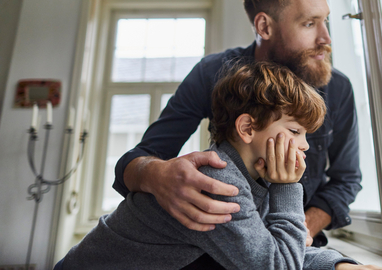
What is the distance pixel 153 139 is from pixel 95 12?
3.76 ft

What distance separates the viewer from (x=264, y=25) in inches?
26.0

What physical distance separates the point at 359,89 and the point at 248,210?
2.91 feet

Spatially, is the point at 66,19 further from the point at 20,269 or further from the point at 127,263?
the point at 127,263

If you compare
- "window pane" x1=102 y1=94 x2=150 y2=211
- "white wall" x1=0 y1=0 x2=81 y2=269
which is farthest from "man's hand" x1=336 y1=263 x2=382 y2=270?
"window pane" x1=102 y1=94 x2=150 y2=211

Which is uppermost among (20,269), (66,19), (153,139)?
(66,19)

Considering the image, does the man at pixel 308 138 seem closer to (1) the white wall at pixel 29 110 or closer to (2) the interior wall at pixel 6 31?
(1) the white wall at pixel 29 110

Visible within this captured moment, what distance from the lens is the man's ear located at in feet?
2.12

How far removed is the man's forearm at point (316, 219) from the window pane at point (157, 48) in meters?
0.75

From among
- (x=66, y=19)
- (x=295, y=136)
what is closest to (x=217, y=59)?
(x=295, y=136)

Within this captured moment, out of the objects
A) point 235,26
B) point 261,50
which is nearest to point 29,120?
point 235,26

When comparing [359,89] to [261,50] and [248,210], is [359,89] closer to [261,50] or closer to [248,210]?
[261,50]

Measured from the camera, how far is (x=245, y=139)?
51 cm

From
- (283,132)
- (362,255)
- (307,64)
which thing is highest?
(307,64)

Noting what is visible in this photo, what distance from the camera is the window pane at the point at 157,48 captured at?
1224 mm
